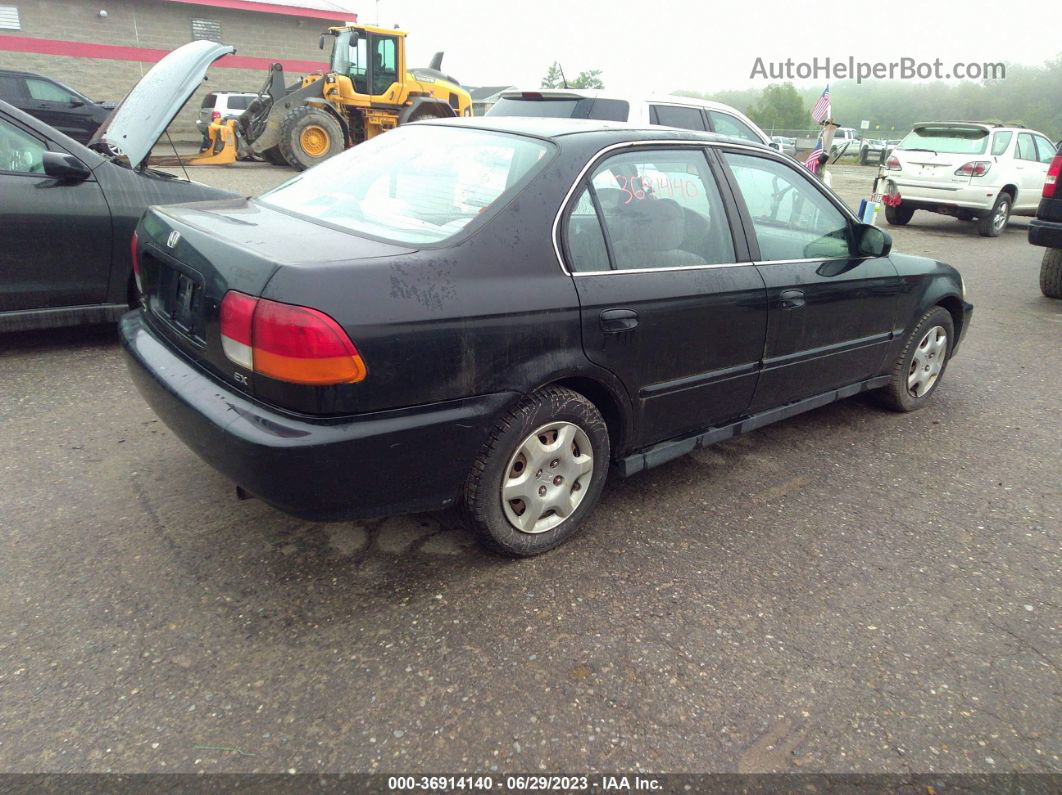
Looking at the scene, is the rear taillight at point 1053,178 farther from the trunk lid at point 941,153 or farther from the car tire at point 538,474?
the car tire at point 538,474

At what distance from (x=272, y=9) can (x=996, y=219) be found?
2511 cm

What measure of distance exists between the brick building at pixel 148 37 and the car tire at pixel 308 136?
839 centimetres

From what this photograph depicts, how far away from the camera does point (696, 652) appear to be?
243 centimetres

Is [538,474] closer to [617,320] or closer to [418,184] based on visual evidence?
[617,320]

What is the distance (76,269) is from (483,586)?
345cm

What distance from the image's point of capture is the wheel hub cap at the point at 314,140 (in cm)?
1614

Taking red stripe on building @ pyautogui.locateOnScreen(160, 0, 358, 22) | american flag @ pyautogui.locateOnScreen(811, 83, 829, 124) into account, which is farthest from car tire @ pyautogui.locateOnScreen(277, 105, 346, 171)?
red stripe on building @ pyautogui.locateOnScreen(160, 0, 358, 22)

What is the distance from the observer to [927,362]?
459 cm

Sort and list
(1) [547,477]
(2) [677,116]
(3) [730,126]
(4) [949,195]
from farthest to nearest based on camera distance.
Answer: (4) [949,195] → (3) [730,126] → (2) [677,116] → (1) [547,477]

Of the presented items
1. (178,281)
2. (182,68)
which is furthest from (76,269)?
(178,281)

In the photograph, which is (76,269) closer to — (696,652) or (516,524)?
(516,524)

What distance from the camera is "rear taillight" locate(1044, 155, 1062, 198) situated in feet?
23.4

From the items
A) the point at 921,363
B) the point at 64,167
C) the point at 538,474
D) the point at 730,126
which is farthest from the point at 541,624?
the point at 730,126

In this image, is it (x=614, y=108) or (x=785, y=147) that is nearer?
(x=614, y=108)
